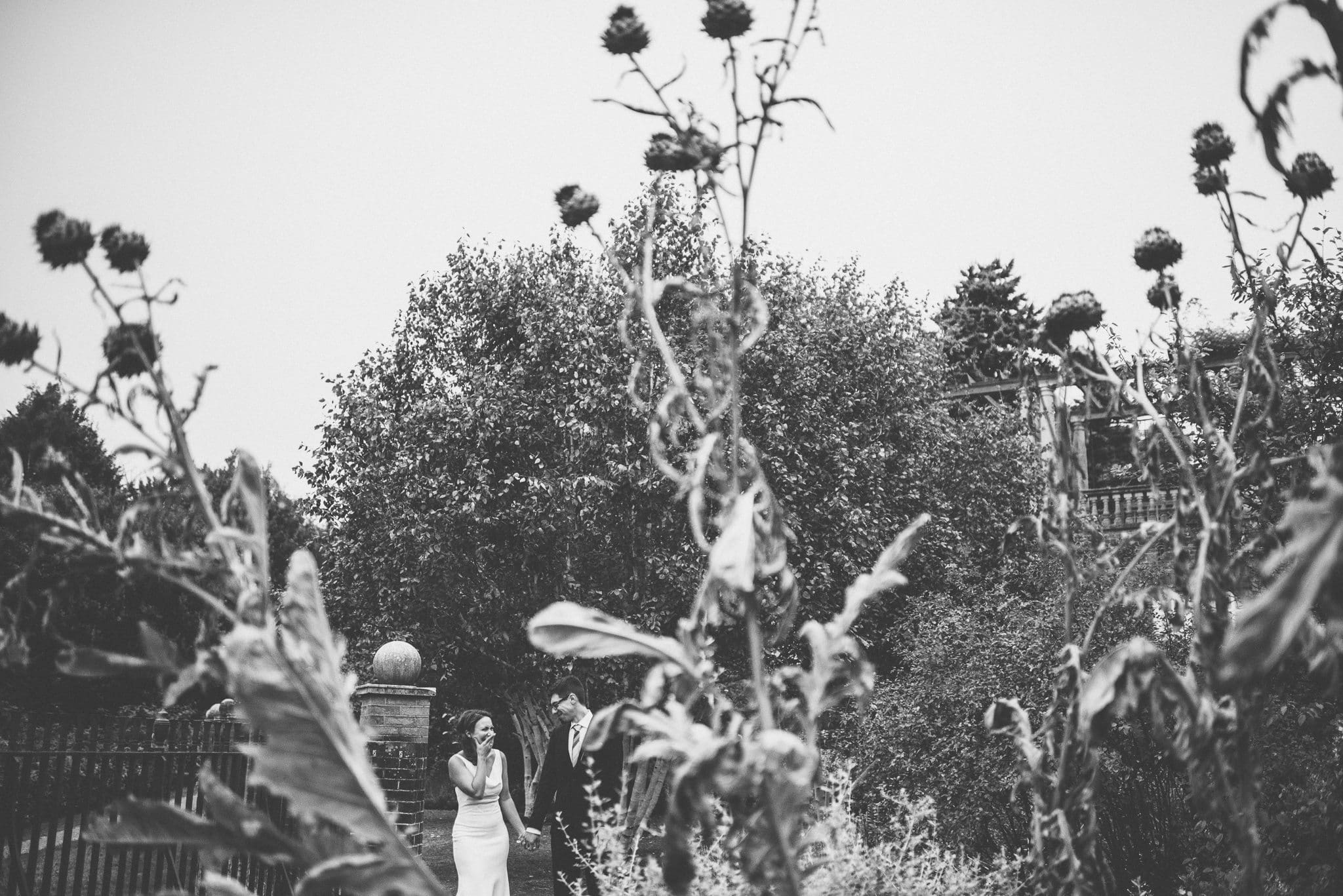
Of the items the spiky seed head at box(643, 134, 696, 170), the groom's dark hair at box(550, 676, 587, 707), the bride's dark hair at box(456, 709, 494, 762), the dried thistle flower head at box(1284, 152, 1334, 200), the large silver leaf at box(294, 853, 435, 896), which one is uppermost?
the dried thistle flower head at box(1284, 152, 1334, 200)

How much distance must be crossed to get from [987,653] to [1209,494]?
7271mm

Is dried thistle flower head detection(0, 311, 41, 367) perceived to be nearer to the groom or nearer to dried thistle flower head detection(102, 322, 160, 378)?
dried thistle flower head detection(102, 322, 160, 378)

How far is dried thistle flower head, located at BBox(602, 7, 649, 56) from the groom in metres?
4.91

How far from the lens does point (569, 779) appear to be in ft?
22.8

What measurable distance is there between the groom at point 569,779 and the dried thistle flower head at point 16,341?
4.88 meters

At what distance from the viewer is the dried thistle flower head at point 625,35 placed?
6.93 feet

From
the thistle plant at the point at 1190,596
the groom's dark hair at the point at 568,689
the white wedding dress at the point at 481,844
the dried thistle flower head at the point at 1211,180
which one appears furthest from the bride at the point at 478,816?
the dried thistle flower head at the point at 1211,180

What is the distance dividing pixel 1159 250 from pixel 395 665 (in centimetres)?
715

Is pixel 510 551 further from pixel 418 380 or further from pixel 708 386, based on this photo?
pixel 708 386

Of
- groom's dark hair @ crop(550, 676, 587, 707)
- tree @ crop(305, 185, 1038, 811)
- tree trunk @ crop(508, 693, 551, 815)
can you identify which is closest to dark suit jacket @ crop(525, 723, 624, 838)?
groom's dark hair @ crop(550, 676, 587, 707)

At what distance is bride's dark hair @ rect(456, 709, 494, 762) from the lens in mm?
7438

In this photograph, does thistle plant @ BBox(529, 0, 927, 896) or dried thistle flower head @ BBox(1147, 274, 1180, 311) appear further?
dried thistle flower head @ BBox(1147, 274, 1180, 311)

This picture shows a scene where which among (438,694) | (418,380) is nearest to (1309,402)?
(418,380)

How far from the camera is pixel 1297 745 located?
5.11 meters
